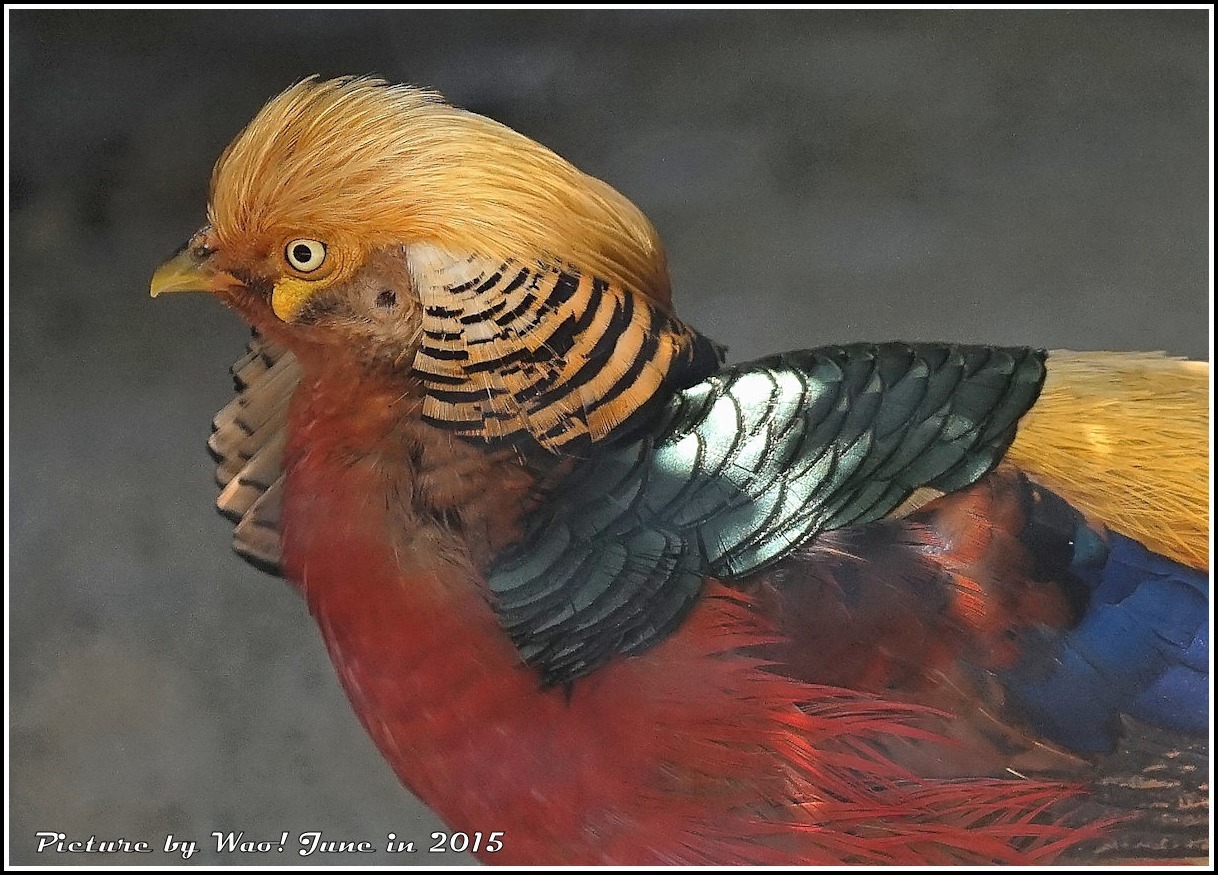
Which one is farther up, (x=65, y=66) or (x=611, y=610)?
(x=65, y=66)

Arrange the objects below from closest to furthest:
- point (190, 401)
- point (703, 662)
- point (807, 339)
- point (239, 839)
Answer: point (703, 662)
point (239, 839)
point (807, 339)
point (190, 401)

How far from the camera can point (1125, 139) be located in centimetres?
193

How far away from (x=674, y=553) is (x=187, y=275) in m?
0.85

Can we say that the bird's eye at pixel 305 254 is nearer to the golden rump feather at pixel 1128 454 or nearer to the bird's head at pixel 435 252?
the bird's head at pixel 435 252

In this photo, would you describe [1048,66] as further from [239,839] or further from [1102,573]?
[239,839]

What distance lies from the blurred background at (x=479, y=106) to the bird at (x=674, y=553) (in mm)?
330

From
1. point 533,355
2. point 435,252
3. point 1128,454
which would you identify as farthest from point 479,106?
point 1128,454

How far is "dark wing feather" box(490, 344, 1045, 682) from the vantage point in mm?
1523

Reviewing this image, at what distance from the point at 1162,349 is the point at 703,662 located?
1.04 meters

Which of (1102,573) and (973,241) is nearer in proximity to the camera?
(1102,573)

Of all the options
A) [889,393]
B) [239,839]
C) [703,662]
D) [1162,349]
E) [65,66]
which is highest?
[65,66]

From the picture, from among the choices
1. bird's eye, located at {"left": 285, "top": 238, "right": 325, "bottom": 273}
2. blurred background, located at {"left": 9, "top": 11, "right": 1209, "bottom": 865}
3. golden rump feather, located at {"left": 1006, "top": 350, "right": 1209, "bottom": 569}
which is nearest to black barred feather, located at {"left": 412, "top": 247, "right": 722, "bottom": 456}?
bird's eye, located at {"left": 285, "top": 238, "right": 325, "bottom": 273}

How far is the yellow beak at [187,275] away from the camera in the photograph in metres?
1.60

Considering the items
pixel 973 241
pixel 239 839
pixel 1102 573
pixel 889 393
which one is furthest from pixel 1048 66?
pixel 239 839
